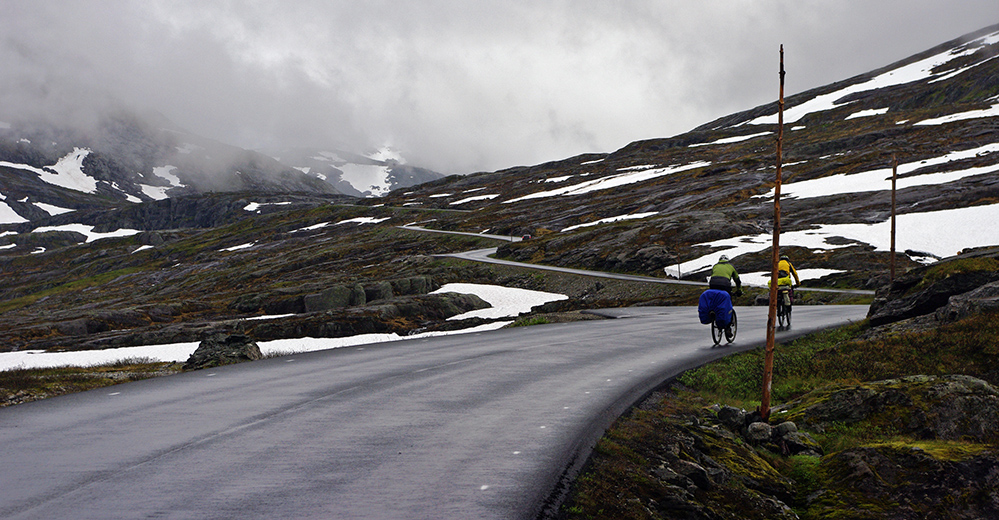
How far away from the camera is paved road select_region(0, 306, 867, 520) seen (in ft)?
17.4

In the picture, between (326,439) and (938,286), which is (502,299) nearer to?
(938,286)

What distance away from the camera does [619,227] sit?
226 ft

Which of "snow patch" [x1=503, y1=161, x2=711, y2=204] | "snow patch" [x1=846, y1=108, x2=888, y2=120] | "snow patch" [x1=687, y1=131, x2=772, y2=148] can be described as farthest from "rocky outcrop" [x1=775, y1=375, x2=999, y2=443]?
"snow patch" [x1=687, y1=131, x2=772, y2=148]

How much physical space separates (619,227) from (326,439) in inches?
2506

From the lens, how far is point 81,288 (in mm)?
113000

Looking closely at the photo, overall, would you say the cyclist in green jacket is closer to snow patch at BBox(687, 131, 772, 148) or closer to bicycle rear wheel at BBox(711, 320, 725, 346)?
bicycle rear wheel at BBox(711, 320, 725, 346)

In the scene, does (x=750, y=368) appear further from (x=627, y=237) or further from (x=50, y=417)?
(x=627, y=237)

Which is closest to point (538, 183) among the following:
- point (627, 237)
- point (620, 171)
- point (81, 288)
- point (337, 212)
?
point (620, 171)

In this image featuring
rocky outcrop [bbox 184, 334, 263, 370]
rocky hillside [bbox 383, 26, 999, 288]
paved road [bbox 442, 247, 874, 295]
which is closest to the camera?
rocky outcrop [bbox 184, 334, 263, 370]

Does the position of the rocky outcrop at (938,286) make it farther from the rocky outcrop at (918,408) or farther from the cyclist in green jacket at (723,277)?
the rocky outcrop at (918,408)

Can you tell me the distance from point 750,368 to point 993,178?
60831 mm

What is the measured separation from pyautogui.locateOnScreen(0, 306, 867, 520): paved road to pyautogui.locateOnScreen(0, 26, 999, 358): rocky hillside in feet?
65.5

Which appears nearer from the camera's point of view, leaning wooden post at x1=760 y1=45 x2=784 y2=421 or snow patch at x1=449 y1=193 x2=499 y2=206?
leaning wooden post at x1=760 y1=45 x2=784 y2=421

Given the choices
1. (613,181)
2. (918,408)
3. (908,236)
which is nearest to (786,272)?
(918,408)
